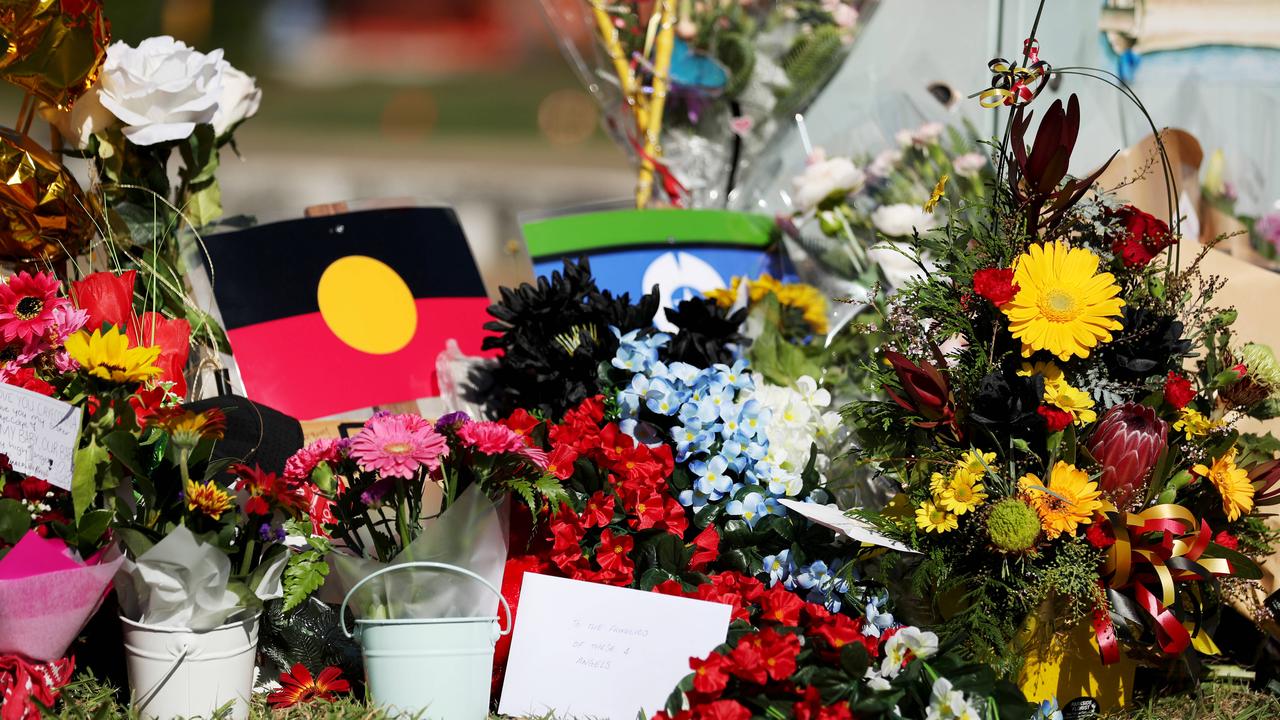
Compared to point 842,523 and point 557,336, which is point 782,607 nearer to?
point 842,523

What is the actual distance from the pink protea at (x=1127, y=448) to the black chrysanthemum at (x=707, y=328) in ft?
2.21

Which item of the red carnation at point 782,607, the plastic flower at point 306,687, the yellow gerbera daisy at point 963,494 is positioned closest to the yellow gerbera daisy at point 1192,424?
the yellow gerbera daisy at point 963,494

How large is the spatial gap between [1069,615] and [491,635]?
2.59 ft

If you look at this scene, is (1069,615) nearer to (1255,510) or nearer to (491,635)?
(1255,510)

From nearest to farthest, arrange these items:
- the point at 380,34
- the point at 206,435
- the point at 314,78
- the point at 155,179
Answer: the point at 206,435, the point at 155,179, the point at 314,78, the point at 380,34

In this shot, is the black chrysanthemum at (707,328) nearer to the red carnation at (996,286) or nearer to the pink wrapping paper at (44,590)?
the red carnation at (996,286)

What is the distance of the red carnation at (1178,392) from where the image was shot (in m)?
1.47

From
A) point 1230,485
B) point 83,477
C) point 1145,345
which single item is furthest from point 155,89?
point 1230,485

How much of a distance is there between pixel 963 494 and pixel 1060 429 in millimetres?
165

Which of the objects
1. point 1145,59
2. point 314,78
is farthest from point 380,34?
point 1145,59

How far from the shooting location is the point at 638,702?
1463 millimetres

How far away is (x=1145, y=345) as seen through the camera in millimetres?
1559

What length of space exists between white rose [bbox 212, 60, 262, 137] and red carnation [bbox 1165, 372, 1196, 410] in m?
1.56

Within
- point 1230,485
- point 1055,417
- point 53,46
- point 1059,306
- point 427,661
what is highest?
point 53,46
